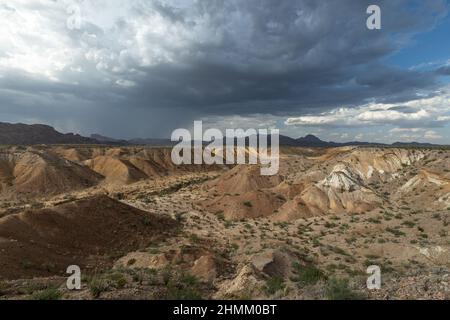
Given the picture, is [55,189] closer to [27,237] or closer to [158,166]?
[158,166]

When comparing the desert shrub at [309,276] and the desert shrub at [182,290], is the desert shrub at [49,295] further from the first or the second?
the desert shrub at [309,276]

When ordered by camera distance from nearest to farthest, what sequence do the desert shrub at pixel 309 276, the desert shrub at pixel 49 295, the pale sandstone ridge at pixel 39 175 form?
the desert shrub at pixel 49 295 → the desert shrub at pixel 309 276 → the pale sandstone ridge at pixel 39 175

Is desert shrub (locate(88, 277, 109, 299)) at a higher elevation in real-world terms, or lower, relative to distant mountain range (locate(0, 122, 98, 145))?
lower


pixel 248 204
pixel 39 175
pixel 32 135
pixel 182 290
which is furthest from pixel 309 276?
pixel 32 135

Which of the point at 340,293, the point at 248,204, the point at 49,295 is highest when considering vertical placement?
the point at 340,293

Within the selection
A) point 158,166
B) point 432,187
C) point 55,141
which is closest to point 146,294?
point 432,187

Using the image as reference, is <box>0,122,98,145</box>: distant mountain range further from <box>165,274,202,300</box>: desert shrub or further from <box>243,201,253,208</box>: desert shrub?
<box>165,274,202,300</box>: desert shrub

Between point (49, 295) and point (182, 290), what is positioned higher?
point (49, 295)

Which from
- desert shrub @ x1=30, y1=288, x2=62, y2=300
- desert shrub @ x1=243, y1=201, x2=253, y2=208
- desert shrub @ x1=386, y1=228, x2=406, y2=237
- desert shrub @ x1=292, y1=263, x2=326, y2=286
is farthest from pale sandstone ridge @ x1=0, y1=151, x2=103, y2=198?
desert shrub @ x1=30, y1=288, x2=62, y2=300

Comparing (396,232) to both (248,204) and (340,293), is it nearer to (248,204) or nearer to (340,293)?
(248,204)

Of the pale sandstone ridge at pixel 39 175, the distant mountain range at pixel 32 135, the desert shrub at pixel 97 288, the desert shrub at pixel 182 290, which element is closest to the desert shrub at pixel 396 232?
the desert shrub at pixel 182 290
